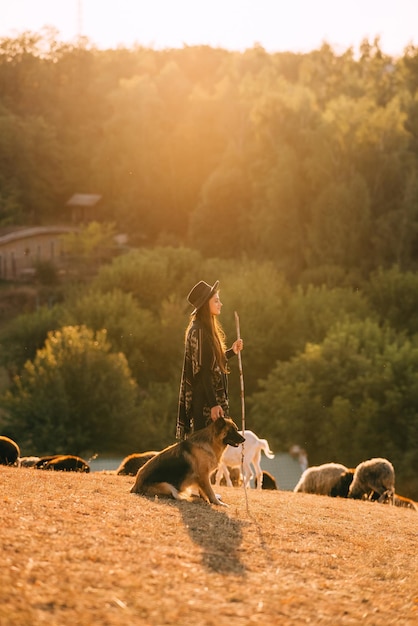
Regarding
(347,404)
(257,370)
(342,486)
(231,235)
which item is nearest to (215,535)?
(342,486)

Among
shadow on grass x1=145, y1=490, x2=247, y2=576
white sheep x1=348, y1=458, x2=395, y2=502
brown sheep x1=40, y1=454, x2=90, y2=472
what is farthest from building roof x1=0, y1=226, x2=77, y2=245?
shadow on grass x1=145, y1=490, x2=247, y2=576

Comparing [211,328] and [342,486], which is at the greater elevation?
[211,328]

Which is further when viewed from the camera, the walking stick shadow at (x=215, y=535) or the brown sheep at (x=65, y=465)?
the brown sheep at (x=65, y=465)

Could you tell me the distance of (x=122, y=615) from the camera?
6.57 m

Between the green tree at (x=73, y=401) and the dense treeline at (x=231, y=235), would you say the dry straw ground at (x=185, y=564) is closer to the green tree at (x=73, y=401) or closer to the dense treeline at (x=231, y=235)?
the green tree at (x=73, y=401)

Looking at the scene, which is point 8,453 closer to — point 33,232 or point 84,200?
point 33,232

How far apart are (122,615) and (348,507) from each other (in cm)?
863

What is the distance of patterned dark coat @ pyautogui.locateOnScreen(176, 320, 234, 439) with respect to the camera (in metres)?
11.2

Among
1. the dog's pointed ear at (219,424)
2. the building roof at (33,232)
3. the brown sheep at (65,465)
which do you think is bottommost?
the building roof at (33,232)

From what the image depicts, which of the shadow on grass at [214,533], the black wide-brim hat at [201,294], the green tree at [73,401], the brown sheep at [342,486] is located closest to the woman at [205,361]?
the black wide-brim hat at [201,294]

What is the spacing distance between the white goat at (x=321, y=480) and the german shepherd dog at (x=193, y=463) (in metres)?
8.35

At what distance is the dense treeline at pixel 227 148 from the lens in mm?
64500

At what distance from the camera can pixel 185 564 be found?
8.05 m

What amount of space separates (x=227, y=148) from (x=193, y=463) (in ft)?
220
